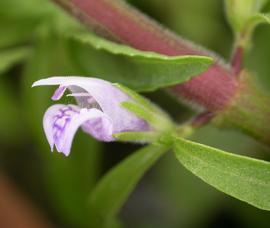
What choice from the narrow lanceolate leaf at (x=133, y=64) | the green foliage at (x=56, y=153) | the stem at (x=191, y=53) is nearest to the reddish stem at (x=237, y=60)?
the stem at (x=191, y=53)

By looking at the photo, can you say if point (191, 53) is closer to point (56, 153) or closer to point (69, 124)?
point (69, 124)

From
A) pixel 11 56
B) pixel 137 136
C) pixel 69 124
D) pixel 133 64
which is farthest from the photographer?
pixel 11 56

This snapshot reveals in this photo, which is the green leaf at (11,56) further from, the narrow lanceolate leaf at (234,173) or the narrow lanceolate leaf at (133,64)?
the narrow lanceolate leaf at (234,173)

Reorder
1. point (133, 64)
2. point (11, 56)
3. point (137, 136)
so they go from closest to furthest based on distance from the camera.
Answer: point (137, 136), point (133, 64), point (11, 56)

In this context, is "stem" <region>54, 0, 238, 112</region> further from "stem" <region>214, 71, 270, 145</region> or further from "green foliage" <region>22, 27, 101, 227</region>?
"green foliage" <region>22, 27, 101, 227</region>

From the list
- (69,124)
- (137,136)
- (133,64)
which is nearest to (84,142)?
(133,64)

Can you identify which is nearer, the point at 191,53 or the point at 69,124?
the point at 69,124
